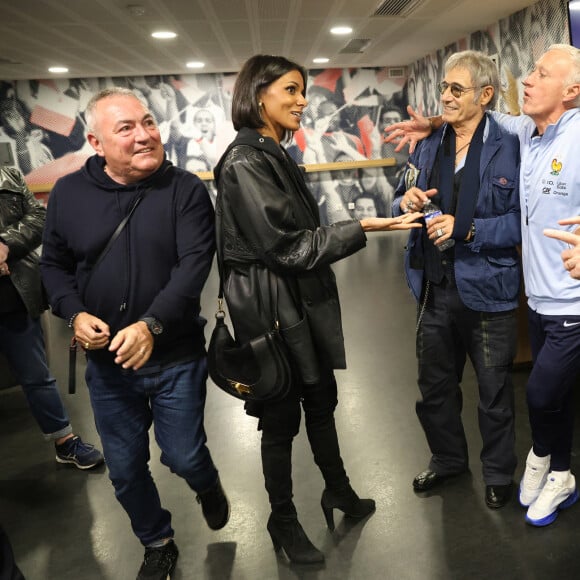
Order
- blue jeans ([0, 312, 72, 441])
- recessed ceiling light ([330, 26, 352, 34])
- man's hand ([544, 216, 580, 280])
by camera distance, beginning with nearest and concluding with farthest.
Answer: man's hand ([544, 216, 580, 280]), blue jeans ([0, 312, 72, 441]), recessed ceiling light ([330, 26, 352, 34])

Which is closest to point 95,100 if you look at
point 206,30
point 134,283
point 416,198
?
point 134,283

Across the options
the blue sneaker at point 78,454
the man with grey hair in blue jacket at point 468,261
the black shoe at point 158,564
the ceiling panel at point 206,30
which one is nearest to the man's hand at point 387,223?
the man with grey hair in blue jacket at point 468,261

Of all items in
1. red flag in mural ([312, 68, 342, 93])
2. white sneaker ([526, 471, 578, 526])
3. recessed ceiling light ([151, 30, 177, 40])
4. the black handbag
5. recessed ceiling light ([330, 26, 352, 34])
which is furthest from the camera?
red flag in mural ([312, 68, 342, 93])

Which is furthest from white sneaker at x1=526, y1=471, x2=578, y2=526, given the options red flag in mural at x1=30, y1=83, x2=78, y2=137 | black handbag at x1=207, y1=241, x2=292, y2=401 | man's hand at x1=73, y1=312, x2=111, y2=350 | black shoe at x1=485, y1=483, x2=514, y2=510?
red flag in mural at x1=30, y1=83, x2=78, y2=137

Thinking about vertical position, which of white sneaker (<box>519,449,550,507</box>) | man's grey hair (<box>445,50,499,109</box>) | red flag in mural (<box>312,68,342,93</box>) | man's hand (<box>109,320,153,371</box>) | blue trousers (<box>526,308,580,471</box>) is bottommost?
white sneaker (<box>519,449,550,507</box>)

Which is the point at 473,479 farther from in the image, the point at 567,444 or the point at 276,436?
the point at 276,436

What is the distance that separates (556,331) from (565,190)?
1.52 feet

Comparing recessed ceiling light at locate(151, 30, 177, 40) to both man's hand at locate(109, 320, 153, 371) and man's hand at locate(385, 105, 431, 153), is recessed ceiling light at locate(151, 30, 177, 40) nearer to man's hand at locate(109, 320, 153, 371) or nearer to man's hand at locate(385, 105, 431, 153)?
man's hand at locate(385, 105, 431, 153)

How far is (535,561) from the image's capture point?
185 centimetres

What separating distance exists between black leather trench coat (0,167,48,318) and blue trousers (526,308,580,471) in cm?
205

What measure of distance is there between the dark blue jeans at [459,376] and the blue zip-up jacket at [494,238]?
2.9 inches

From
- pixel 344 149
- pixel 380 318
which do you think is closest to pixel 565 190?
pixel 380 318

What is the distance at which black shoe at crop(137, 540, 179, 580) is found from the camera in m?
1.90

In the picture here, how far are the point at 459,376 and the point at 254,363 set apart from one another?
3.39 feet
